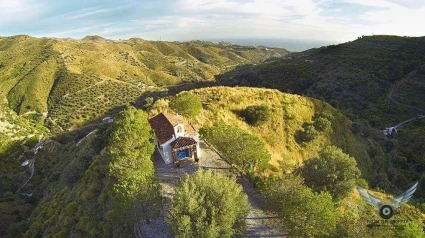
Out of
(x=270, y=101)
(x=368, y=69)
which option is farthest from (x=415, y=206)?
(x=368, y=69)

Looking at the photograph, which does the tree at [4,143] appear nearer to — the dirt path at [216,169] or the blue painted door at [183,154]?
the dirt path at [216,169]

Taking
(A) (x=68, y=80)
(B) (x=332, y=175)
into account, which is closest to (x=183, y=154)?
(B) (x=332, y=175)

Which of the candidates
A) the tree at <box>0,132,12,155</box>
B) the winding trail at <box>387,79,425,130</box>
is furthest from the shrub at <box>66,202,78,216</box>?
the winding trail at <box>387,79,425,130</box>

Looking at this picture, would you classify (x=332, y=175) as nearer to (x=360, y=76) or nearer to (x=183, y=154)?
(x=183, y=154)

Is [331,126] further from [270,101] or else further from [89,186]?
[89,186]

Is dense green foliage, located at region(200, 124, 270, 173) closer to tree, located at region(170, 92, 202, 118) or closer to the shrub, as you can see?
tree, located at region(170, 92, 202, 118)
